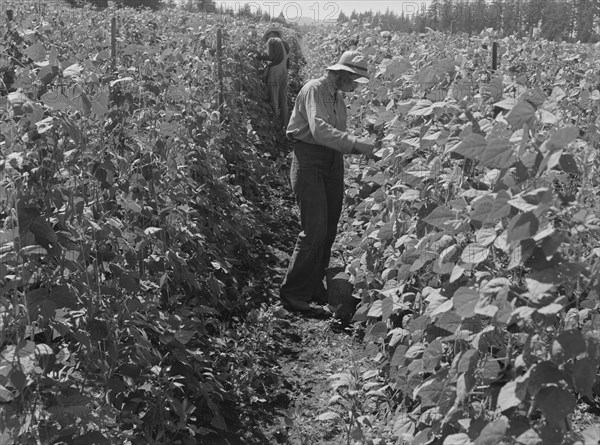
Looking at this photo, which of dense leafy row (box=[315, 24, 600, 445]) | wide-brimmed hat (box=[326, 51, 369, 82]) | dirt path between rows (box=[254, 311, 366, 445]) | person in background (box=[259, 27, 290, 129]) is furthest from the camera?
person in background (box=[259, 27, 290, 129])

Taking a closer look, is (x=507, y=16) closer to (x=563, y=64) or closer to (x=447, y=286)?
(x=563, y=64)

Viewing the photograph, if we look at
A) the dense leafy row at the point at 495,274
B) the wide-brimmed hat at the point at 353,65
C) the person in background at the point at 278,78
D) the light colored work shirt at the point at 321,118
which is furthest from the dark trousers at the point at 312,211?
the person in background at the point at 278,78

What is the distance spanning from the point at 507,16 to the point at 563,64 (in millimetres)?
29479

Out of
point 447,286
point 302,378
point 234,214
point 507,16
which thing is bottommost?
point 302,378

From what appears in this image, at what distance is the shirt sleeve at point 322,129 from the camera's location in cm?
497

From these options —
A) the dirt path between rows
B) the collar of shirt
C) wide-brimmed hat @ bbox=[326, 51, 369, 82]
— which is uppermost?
wide-brimmed hat @ bbox=[326, 51, 369, 82]

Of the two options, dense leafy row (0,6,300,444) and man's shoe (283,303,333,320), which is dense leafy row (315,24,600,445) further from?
man's shoe (283,303,333,320)

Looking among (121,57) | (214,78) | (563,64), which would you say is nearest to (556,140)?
(121,57)

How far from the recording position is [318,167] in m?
5.28

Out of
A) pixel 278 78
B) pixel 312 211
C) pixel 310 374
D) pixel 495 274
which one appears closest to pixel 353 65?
pixel 312 211

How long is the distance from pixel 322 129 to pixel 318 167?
38 cm

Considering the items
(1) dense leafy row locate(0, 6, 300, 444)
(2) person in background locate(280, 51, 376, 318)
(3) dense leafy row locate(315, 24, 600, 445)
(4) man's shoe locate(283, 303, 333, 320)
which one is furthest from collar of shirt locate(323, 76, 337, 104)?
(4) man's shoe locate(283, 303, 333, 320)

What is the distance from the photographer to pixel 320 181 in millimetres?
5297

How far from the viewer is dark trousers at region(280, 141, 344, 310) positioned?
5.26 meters
